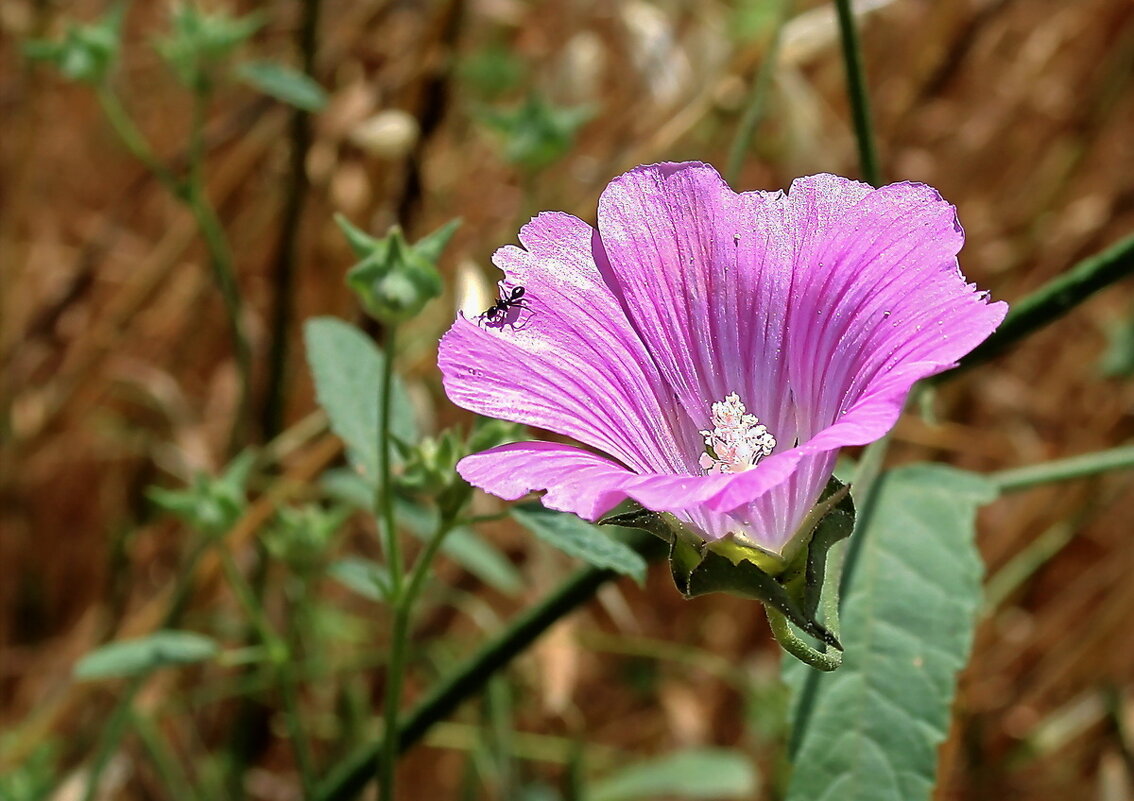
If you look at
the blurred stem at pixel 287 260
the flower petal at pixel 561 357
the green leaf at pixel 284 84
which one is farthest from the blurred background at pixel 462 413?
the flower petal at pixel 561 357

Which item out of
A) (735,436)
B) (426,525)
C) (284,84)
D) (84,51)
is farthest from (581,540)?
(84,51)

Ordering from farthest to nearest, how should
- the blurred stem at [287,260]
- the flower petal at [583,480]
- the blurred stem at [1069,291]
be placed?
1. the blurred stem at [287,260]
2. the blurred stem at [1069,291]
3. the flower petal at [583,480]

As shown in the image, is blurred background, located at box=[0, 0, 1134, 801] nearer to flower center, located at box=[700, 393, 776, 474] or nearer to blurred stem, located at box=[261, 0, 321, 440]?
blurred stem, located at box=[261, 0, 321, 440]

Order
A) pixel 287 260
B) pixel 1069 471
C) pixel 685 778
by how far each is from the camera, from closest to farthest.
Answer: pixel 1069 471 < pixel 287 260 < pixel 685 778

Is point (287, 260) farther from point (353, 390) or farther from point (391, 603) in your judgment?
point (391, 603)

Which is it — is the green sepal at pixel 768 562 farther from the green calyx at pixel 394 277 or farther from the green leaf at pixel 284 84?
the green leaf at pixel 284 84

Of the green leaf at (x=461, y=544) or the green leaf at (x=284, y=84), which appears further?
the green leaf at (x=284, y=84)

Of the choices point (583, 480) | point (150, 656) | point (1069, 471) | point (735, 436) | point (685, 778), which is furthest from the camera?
point (685, 778)

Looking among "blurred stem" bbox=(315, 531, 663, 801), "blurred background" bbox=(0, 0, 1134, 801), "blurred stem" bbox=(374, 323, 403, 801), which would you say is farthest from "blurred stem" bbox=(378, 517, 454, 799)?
"blurred background" bbox=(0, 0, 1134, 801)

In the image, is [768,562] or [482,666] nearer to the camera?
[768,562]
